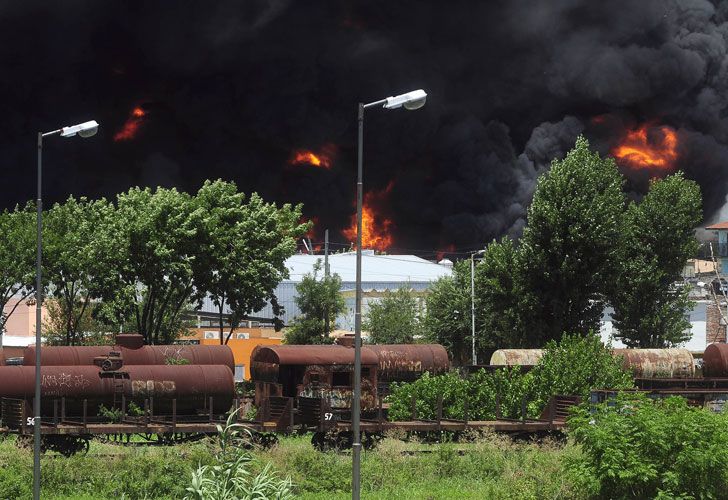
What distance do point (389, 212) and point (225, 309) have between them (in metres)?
66.4

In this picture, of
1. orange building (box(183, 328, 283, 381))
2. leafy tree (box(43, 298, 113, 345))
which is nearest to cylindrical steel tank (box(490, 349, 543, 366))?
orange building (box(183, 328, 283, 381))

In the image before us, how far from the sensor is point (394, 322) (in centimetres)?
10106

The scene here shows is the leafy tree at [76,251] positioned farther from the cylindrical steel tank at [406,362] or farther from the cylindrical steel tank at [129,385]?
the cylindrical steel tank at [129,385]

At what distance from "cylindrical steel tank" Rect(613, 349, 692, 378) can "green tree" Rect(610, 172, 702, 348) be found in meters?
11.2

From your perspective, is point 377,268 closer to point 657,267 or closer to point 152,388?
point 657,267

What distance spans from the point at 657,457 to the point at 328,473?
998cm

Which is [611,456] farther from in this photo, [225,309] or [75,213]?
[225,309]

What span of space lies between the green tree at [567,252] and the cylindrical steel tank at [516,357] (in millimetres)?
6783

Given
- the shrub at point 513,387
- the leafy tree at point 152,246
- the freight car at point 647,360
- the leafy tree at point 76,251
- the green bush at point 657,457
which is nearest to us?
the green bush at point 657,457

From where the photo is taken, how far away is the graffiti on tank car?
44.5m

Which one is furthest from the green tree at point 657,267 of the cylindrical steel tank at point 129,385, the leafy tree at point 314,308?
the cylindrical steel tank at point 129,385

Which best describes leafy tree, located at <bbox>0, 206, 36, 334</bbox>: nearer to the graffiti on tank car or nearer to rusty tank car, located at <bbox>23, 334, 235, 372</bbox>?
rusty tank car, located at <bbox>23, 334, 235, 372</bbox>

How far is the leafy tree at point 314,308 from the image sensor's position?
89188 mm

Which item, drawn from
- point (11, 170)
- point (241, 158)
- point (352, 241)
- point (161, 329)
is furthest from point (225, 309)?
point (352, 241)
